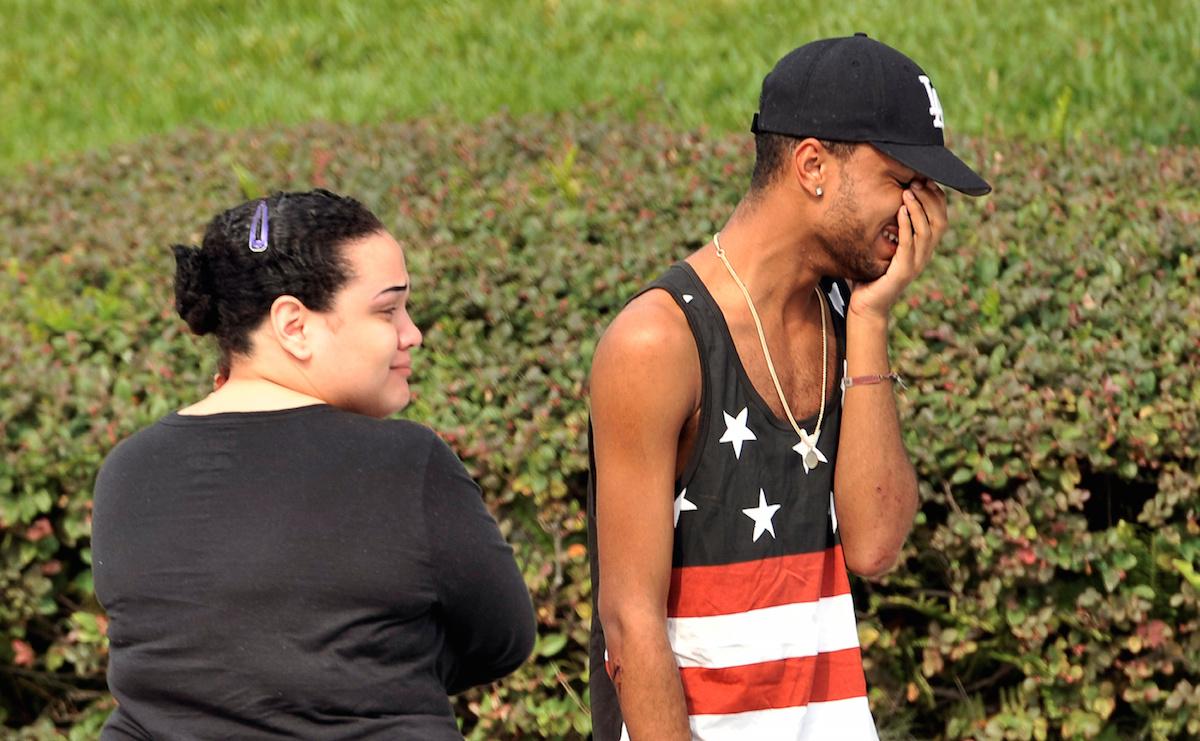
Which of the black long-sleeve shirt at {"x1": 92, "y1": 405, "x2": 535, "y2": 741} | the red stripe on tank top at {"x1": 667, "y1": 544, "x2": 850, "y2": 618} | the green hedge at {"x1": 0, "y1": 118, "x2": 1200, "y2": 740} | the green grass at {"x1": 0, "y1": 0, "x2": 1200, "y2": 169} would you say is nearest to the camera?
the black long-sleeve shirt at {"x1": 92, "y1": 405, "x2": 535, "y2": 741}

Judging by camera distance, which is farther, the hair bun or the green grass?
the green grass

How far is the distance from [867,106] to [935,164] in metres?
0.15

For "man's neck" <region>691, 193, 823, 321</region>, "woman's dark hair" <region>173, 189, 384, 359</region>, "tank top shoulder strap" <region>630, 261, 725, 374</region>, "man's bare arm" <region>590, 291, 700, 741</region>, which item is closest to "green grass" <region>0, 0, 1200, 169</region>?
"man's neck" <region>691, 193, 823, 321</region>

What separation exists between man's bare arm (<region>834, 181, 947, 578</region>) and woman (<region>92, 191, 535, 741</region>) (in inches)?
26.0

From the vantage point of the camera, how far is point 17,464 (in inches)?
188

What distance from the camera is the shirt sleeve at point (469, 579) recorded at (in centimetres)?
251

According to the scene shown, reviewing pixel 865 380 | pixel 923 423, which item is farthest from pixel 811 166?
pixel 923 423

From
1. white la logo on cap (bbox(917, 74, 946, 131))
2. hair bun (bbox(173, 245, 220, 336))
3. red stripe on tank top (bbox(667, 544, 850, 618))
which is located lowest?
red stripe on tank top (bbox(667, 544, 850, 618))

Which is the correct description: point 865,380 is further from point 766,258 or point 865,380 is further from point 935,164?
point 935,164

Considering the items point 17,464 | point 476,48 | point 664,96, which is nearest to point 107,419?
point 17,464

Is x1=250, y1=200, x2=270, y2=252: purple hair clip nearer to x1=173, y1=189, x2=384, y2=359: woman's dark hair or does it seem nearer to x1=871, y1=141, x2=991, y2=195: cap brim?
x1=173, y1=189, x2=384, y2=359: woman's dark hair

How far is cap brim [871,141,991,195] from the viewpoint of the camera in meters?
2.76

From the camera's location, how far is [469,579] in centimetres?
254

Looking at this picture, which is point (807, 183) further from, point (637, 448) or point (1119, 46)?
point (1119, 46)
